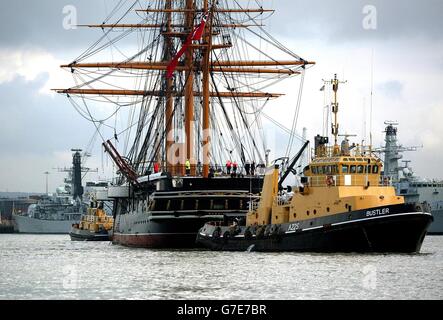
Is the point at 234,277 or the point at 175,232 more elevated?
the point at 175,232

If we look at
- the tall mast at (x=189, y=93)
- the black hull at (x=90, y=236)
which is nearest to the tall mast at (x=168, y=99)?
the tall mast at (x=189, y=93)

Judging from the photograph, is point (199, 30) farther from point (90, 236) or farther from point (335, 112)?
point (90, 236)

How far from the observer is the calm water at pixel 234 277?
48.1 m

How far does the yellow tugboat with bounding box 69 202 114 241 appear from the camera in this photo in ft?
476

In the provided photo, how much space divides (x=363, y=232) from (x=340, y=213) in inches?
68.4

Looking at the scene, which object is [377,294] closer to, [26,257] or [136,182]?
[26,257]

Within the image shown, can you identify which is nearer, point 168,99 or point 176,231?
point 176,231

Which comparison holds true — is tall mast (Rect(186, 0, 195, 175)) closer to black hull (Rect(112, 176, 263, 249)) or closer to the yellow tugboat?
black hull (Rect(112, 176, 263, 249))

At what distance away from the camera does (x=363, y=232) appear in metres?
66.9

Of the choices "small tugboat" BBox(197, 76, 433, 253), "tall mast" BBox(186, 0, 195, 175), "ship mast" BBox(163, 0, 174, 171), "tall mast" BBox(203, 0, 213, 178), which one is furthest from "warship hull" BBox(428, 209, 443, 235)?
"small tugboat" BBox(197, 76, 433, 253)

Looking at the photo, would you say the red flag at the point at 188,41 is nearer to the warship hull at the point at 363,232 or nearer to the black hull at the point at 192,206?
the black hull at the point at 192,206

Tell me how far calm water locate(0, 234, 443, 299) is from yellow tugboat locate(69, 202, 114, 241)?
72.3m

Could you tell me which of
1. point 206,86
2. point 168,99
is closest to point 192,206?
point 206,86

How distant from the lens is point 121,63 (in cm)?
10556
